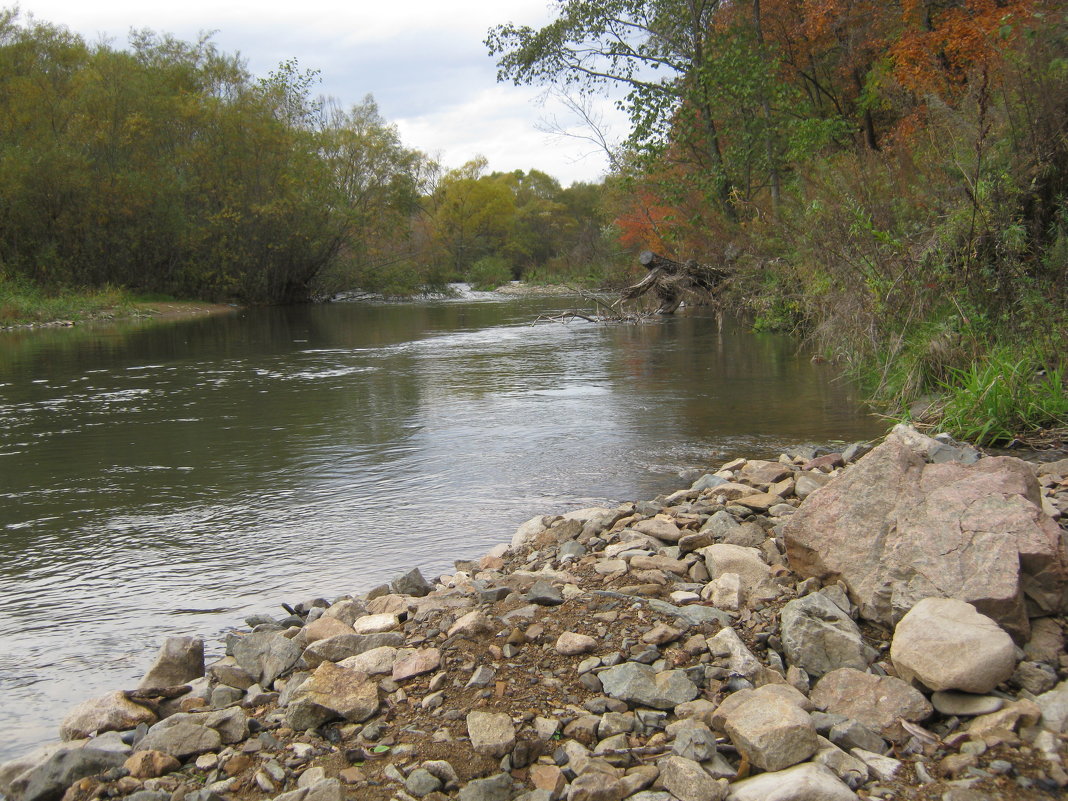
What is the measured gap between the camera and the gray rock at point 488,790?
107 inches

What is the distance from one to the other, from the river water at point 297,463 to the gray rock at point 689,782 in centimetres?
255

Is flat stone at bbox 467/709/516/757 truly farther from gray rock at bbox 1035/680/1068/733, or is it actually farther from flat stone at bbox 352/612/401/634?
gray rock at bbox 1035/680/1068/733

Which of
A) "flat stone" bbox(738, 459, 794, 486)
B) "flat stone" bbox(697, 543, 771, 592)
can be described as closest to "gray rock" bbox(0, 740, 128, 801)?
"flat stone" bbox(697, 543, 771, 592)

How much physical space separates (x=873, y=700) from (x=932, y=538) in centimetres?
95

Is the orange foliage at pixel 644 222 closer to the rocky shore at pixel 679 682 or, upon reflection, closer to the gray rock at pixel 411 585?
the gray rock at pixel 411 585

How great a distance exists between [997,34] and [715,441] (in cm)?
895

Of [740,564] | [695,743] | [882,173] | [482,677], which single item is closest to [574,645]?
[482,677]

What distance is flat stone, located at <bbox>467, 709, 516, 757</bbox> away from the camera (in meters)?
2.93

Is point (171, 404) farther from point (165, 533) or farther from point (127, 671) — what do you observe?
point (127, 671)

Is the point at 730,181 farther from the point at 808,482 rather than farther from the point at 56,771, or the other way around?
the point at 56,771

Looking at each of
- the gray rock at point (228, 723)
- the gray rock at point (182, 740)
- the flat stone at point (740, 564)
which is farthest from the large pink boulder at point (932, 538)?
the gray rock at point (182, 740)

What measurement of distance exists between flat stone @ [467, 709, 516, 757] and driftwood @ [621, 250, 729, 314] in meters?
20.6

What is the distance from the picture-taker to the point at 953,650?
308cm

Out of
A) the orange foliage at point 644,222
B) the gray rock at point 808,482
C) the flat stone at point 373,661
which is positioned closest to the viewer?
the flat stone at point 373,661
